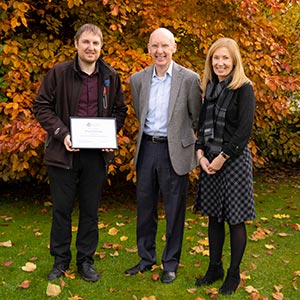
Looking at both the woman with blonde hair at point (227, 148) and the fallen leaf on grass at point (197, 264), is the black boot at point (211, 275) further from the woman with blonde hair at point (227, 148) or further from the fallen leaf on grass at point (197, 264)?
the fallen leaf on grass at point (197, 264)

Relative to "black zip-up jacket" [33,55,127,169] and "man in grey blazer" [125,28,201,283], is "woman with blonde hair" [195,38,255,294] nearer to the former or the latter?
"man in grey blazer" [125,28,201,283]

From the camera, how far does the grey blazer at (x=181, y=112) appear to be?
3979mm

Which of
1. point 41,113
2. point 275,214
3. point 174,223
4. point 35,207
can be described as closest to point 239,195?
point 174,223

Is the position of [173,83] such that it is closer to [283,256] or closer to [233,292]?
[233,292]

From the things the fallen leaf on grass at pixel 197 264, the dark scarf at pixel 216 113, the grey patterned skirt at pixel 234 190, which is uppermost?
the dark scarf at pixel 216 113

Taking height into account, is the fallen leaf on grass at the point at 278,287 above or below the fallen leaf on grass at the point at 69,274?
below

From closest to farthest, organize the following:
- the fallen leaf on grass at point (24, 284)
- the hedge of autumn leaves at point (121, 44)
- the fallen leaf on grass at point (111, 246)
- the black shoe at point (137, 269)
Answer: the fallen leaf on grass at point (24, 284)
the black shoe at point (137, 269)
the fallen leaf on grass at point (111, 246)
the hedge of autumn leaves at point (121, 44)

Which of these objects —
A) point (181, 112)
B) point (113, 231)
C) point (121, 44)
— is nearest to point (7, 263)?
point (113, 231)

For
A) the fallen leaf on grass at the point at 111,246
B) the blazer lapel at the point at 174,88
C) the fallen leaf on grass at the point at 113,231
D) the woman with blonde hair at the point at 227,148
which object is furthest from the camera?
the fallen leaf on grass at the point at 113,231

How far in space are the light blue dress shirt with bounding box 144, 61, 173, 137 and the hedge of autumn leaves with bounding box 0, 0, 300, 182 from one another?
4.68ft

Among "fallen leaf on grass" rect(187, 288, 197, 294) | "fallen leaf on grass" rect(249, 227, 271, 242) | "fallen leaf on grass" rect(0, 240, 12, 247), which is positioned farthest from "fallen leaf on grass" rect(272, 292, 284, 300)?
"fallen leaf on grass" rect(0, 240, 12, 247)

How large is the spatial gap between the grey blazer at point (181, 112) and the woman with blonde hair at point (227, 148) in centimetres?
18

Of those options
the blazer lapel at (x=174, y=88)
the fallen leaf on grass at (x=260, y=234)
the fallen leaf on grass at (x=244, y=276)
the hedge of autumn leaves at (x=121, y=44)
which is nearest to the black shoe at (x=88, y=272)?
the fallen leaf on grass at (x=244, y=276)

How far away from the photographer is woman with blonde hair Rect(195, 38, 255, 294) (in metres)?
3.62
